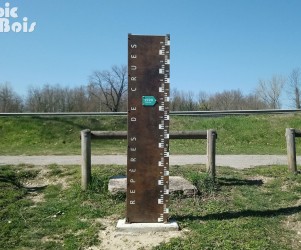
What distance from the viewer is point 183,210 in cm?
689

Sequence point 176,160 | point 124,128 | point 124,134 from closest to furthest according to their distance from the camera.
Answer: point 124,134
point 176,160
point 124,128

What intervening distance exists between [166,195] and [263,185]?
3485mm

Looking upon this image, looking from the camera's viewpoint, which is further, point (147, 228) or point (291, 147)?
point (291, 147)

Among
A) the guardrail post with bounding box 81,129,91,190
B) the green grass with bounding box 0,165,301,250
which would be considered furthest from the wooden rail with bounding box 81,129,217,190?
the green grass with bounding box 0,165,301,250

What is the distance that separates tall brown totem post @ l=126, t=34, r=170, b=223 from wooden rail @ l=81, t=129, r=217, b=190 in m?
2.38

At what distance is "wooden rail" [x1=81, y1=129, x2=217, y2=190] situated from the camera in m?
8.20

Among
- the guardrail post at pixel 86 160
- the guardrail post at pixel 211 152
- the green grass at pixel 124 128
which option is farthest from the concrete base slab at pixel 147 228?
the green grass at pixel 124 128

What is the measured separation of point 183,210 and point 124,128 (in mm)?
14933

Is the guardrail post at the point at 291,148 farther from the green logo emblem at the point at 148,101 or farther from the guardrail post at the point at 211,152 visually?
the green logo emblem at the point at 148,101

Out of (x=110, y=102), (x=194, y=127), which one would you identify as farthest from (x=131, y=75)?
(x=110, y=102)

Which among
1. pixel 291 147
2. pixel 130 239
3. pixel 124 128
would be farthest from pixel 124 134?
pixel 124 128

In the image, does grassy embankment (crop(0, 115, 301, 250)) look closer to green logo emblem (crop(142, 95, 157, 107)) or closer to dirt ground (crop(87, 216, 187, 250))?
dirt ground (crop(87, 216, 187, 250))

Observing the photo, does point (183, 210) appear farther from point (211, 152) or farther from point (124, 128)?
point (124, 128)

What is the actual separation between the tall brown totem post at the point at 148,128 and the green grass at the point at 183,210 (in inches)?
25.3
